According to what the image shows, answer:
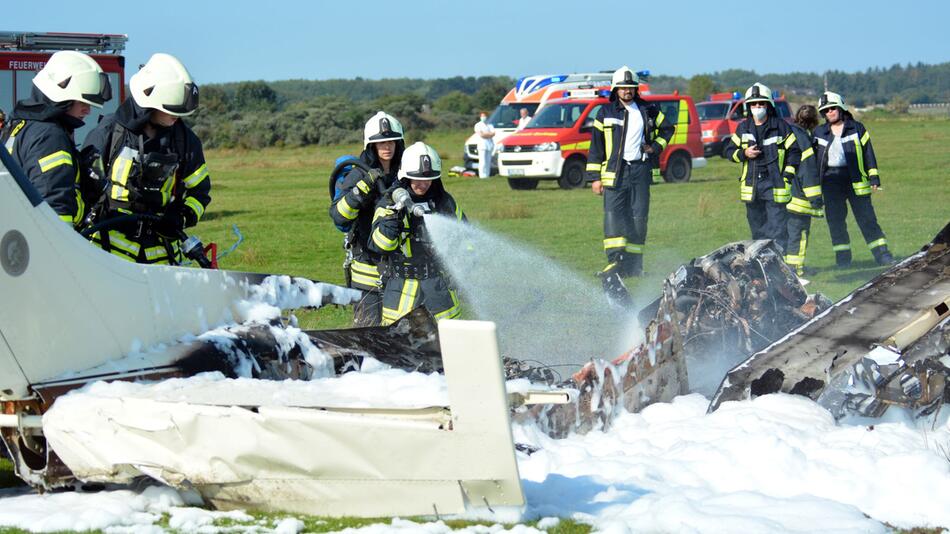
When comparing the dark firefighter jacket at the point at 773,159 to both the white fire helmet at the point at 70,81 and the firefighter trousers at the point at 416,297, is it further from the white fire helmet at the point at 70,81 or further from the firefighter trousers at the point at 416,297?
the white fire helmet at the point at 70,81

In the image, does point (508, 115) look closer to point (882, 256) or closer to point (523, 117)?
point (523, 117)

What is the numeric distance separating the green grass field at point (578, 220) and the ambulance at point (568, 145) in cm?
48

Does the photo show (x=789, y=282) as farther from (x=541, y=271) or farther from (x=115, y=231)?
(x=541, y=271)

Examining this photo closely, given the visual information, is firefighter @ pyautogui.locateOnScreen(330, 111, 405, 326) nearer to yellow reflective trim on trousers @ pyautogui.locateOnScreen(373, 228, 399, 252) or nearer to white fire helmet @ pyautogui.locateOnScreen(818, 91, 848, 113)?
yellow reflective trim on trousers @ pyautogui.locateOnScreen(373, 228, 399, 252)

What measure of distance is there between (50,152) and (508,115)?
2439 cm

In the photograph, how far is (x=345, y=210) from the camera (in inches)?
278

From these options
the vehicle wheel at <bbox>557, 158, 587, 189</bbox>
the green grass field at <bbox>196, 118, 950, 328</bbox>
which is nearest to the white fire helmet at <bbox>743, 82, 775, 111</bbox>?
the green grass field at <bbox>196, 118, 950, 328</bbox>

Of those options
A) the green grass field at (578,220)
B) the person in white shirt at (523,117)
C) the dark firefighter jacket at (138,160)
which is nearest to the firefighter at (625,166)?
the green grass field at (578,220)

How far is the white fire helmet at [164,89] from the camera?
600 centimetres

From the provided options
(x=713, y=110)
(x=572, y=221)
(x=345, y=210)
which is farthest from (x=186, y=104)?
(x=713, y=110)

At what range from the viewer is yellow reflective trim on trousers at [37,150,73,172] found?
5.66m

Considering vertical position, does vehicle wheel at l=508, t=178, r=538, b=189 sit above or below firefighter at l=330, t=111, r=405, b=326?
below

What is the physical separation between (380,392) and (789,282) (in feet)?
12.8

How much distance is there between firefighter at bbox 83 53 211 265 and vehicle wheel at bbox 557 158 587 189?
60.6ft
